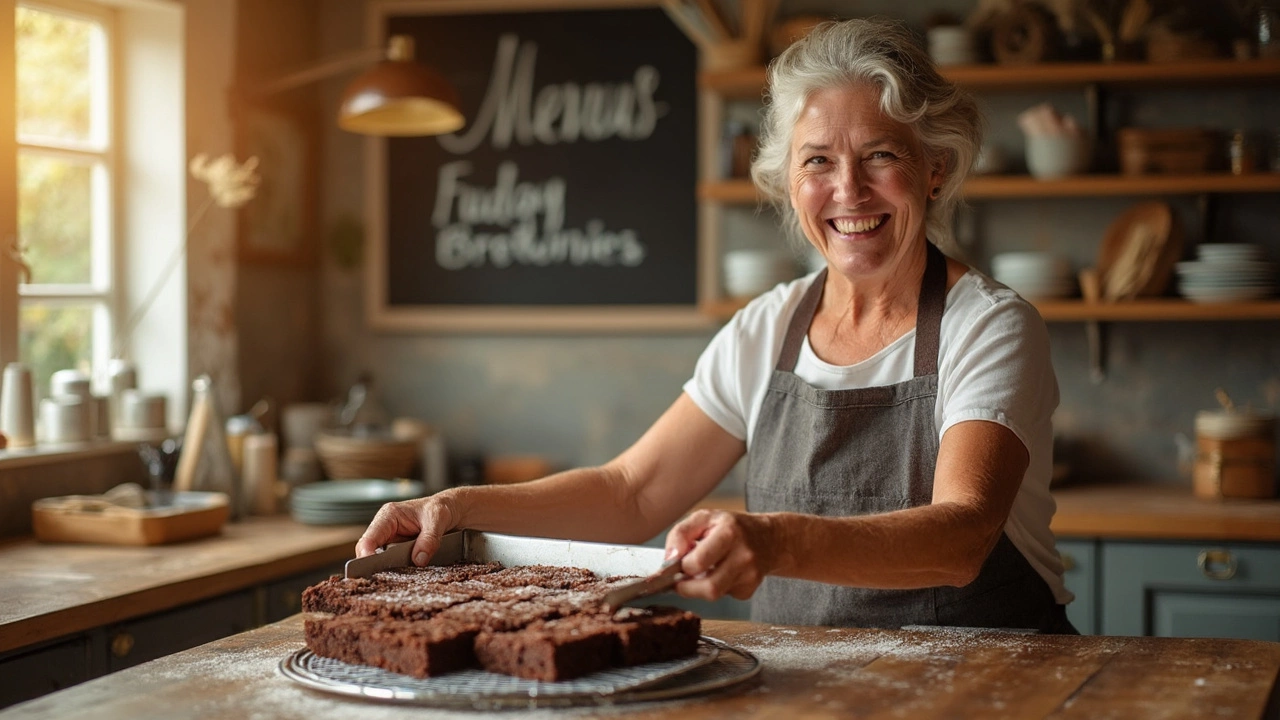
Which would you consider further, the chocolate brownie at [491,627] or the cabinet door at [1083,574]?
the cabinet door at [1083,574]

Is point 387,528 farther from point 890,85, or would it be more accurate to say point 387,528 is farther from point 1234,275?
point 1234,275

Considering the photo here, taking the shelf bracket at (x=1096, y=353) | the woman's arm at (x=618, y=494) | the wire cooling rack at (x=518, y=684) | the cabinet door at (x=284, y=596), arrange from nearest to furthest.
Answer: the wire cooling rack at (x=518, y=684), the woman's arm at (x=618, y=494), the cabinet door at (x=284, y=596), the shelf bracket at (x=1096, y=353)

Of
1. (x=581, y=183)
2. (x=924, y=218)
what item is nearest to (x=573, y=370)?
(x=581, y=183)

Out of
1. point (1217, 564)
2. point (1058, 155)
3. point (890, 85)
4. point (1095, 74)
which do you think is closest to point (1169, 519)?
point (1217, 564)

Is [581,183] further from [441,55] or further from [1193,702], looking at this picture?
[1193,702]

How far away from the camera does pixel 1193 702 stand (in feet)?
4.67

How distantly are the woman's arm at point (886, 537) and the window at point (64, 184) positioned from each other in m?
2.30

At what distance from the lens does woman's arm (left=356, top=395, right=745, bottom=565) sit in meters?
1.95

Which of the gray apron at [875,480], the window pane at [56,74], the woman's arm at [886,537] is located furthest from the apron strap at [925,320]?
the window pane at [56,74]

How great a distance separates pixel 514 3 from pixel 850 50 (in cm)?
250

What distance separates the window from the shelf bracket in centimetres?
292

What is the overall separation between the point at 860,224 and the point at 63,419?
2160 mm

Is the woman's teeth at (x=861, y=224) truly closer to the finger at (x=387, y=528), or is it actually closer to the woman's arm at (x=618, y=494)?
the woman's arm at (x=618, y=494)

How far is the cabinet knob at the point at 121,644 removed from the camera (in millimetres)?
2404
